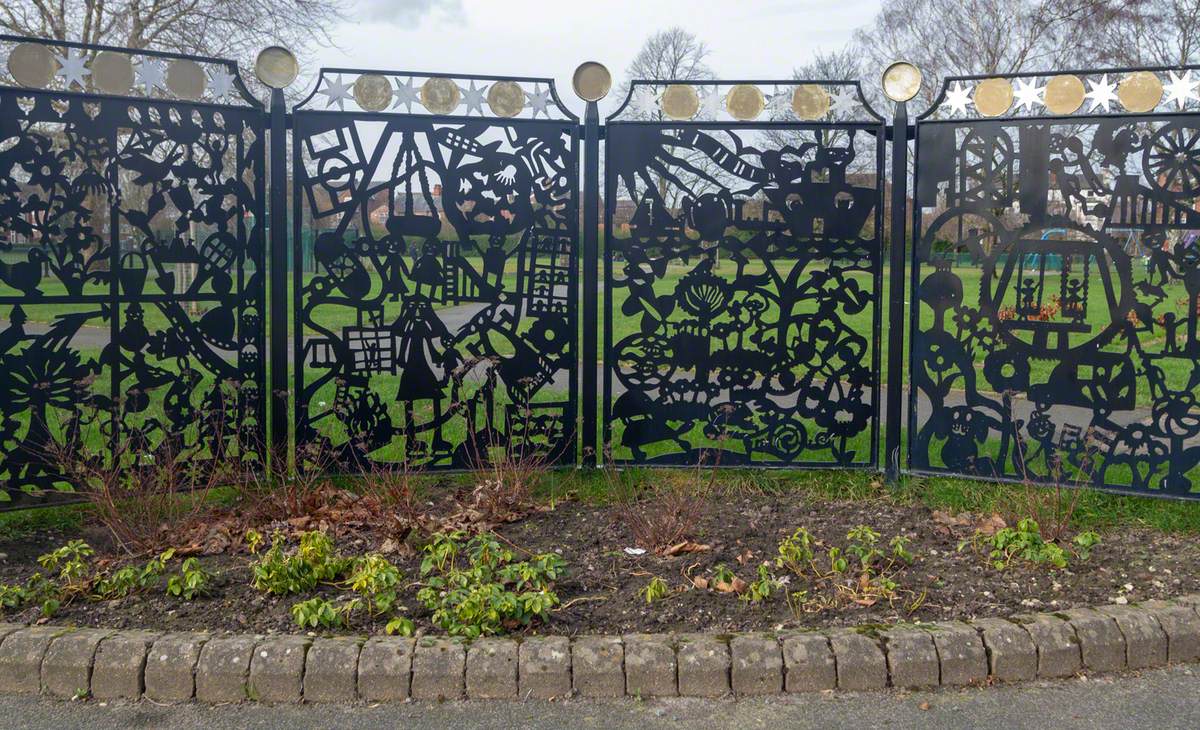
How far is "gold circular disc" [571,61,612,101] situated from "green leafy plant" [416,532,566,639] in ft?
8.50

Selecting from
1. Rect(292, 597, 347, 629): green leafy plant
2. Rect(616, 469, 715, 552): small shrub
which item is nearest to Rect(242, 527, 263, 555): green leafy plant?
Rect(292, 597, 347, 629): green leafy plant

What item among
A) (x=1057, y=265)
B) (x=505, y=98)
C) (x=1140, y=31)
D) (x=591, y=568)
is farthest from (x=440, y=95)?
(x=1140, y=31)

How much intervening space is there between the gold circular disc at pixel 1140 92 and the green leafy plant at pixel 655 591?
139 inches

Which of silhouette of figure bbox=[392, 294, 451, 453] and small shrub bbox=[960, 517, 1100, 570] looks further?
silhouette of figure bbox=[392, 294, 451, 453]

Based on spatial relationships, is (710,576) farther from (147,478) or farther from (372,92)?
(372,92)

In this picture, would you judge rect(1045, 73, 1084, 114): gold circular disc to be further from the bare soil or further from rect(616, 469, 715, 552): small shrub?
rect(616, 469, 715, 552): small shrub

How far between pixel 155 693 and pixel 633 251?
11.8 feet

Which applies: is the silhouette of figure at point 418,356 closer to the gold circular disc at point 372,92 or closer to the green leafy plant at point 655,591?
the gold circular disc at point 372,92

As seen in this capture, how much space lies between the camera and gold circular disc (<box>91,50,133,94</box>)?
5793 millimetres

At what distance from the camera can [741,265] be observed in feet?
21.8

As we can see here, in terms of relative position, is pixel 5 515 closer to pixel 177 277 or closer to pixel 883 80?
pixel 177 277

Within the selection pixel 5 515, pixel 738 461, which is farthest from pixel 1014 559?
pixel 5 515

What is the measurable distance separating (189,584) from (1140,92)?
16.5 feet

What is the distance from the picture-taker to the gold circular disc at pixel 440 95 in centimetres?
634
